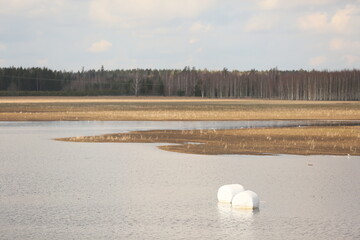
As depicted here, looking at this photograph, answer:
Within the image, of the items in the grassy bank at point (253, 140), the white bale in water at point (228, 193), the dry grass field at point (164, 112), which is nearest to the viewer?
the white bale in water at point (228, 193)

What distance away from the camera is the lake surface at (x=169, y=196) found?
14.7m

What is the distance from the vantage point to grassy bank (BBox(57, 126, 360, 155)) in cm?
3231

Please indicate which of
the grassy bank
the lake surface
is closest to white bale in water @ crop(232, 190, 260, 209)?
the lake surface

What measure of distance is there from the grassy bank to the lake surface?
8.83ft

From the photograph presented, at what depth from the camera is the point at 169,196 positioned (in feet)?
61.8

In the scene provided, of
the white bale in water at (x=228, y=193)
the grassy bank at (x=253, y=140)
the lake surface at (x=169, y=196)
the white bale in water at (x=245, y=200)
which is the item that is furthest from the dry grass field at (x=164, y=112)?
the white bale in water at (x=245, y=200)

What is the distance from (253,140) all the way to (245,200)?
21.1 m

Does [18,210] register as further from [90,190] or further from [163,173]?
[163,173]

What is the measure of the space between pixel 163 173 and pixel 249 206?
7096 mm

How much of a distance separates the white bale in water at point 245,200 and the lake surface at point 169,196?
0.29 m

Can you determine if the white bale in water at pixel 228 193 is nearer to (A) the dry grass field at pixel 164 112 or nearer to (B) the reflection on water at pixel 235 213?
(B) the reflection on water at pixel 235 213

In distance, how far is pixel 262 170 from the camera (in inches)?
963

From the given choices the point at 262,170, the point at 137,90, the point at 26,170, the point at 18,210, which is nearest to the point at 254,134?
the point at 262,170

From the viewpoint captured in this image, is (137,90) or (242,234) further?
(137,90)
